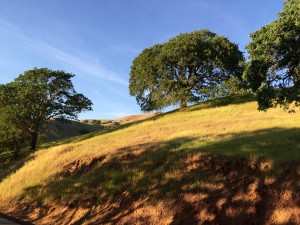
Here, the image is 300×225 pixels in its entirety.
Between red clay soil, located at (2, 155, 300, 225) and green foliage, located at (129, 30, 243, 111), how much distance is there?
3102cm

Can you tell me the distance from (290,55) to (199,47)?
103ft

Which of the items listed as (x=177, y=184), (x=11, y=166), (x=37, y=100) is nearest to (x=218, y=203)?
(x=177, y=184)

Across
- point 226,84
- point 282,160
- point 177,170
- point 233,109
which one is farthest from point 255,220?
point 226,84

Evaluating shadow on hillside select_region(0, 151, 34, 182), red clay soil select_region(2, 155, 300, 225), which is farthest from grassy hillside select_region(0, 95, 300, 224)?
shadow on hillside select_region(0, 151, 34, 182)

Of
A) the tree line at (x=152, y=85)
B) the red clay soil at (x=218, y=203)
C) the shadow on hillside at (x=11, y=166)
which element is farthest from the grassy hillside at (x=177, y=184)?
the tree line at (x=152, y=85)

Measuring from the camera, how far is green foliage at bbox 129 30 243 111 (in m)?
45.6

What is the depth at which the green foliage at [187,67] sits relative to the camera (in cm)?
4559

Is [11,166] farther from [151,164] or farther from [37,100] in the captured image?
[151,164]

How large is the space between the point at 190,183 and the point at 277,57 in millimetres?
7138

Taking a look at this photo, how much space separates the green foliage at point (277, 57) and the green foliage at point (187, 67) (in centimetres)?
2846

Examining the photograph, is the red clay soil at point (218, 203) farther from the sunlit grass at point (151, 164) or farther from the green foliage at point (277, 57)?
the green foliage at point (277, 57)

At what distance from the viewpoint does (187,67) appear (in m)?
48.4

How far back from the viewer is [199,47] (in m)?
46.1

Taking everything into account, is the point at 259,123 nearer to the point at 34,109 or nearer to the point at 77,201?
the point at 77,201
